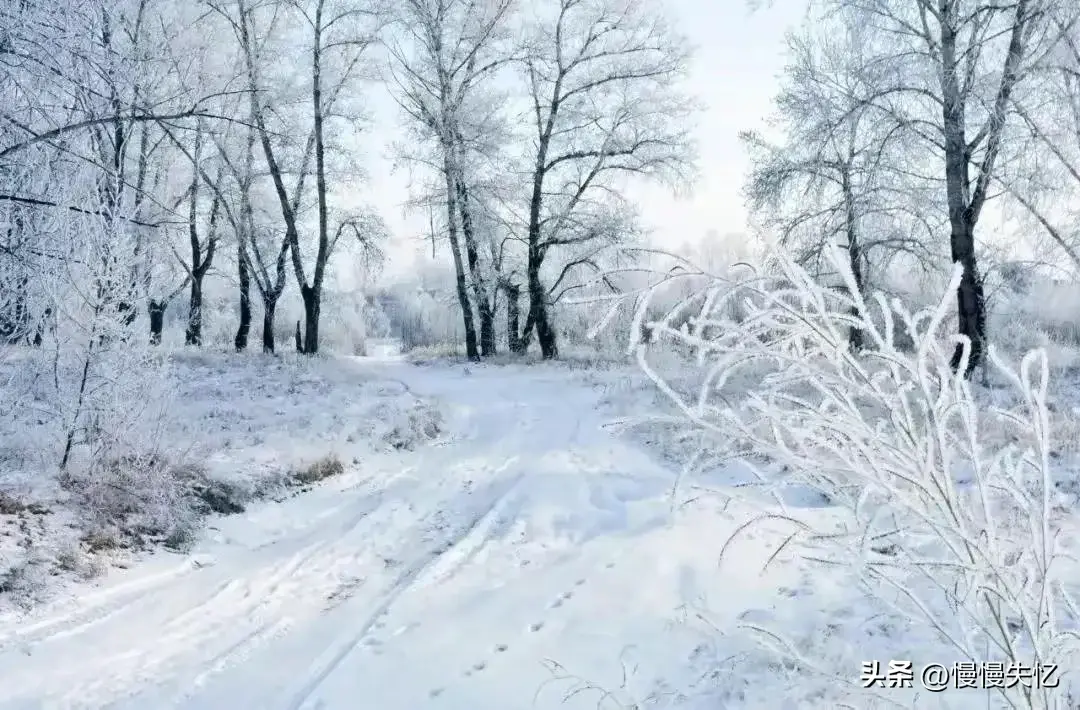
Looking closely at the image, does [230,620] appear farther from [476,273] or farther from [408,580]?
[476,273]

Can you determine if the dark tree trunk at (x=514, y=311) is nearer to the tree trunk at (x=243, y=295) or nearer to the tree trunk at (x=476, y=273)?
the tree trunk at (x=476, y=273)

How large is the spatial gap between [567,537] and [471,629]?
5.54ft

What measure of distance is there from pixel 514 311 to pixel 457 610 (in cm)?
1723

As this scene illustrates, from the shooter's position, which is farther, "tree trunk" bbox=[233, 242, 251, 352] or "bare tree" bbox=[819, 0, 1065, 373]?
"tree trunk" bbox=[233, 242, 251, 352]

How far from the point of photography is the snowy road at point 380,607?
11.2ft

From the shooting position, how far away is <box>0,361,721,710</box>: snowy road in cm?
340

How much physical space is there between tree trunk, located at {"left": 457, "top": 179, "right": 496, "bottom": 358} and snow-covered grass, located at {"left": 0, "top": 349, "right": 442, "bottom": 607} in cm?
826

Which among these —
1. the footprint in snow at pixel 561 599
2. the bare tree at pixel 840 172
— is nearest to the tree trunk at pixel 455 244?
the bare tree at pixel 840 172

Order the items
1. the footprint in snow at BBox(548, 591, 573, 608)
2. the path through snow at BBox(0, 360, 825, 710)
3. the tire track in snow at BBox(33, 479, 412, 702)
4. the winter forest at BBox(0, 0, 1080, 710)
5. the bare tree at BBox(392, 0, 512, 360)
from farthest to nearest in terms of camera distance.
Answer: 1. the bare tree at BBox(392, 0, 512, 360)
2. the footprint in snow at BBox(548, 591, 573, 608)
3. the tire track in snow at BBox(33, 479, 412, 702)
4. the path through snow at BBox(0, 360, 825, 710)
5. the winter forest at BBox(0, 0, 1080, 710)

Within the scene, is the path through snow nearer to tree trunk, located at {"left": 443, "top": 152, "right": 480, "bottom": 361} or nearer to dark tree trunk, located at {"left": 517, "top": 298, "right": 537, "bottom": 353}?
tree trunk, located at {"left": 443, "top": 152, "right": 480, "bottom": 361}

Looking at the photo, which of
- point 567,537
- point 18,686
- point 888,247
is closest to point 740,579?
point 567,537

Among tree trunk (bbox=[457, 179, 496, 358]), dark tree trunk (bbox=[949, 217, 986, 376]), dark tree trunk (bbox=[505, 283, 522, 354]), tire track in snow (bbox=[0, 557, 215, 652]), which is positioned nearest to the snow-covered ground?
tire track in snow (bbox=[0, 557, 215, 652])

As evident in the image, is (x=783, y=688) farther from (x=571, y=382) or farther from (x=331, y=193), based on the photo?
(x=331, y=193)

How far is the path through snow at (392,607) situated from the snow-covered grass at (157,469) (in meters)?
0.34
